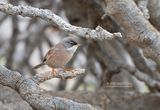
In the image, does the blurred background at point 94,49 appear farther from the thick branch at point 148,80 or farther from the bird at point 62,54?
the bird at point 62,54

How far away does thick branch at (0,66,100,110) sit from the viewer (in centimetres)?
214

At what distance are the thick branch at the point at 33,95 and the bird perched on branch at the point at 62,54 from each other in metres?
0.44

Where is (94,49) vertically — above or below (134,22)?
below

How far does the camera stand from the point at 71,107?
2.17 metres

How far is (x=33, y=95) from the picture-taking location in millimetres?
2133

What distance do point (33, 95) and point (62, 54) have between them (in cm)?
52

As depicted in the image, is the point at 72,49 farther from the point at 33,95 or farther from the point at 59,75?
the point at 33,95

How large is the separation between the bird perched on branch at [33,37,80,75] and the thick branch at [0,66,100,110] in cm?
44

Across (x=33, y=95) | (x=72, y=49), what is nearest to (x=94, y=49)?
(x=72, y=49)

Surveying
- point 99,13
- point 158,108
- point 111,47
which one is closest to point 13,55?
point 111,47

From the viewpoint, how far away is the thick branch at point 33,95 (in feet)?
7.02

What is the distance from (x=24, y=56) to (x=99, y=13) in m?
1.71

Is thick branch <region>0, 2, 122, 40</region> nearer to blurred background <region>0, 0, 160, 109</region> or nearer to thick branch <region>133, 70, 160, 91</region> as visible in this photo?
blurred background <region>0, 0, 160, 109</region>

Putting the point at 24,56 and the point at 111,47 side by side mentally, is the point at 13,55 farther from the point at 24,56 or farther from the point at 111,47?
the point at 111,47
